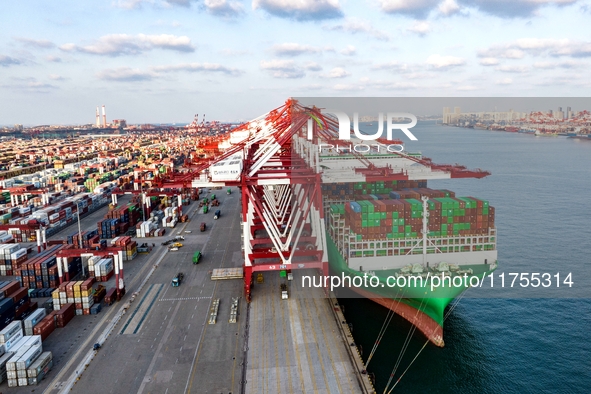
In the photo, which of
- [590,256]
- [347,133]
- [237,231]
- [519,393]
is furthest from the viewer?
[237,231]

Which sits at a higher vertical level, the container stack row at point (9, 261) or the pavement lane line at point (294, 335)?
the container stack row at point (9, 261)

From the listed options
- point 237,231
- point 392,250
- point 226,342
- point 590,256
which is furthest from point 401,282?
point 237,231

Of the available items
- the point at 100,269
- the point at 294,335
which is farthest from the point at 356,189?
the point at 100,269

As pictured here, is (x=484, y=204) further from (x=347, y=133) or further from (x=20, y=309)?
(x=20, y=309)

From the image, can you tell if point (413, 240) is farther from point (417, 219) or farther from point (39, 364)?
point (39, 364)

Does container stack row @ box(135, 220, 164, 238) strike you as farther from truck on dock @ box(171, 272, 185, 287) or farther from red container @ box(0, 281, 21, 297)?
red container @ box(0, 281, 21, 297)

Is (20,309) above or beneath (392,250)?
beneath

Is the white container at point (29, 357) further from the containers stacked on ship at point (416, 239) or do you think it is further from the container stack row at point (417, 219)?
the container stack row at point (417, 219)

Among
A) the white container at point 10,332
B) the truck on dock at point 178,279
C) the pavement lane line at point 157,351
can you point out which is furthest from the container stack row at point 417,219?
the white container at point 10,332
